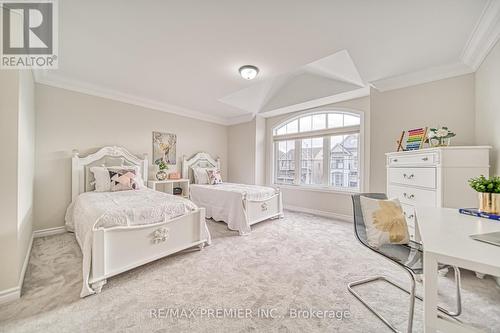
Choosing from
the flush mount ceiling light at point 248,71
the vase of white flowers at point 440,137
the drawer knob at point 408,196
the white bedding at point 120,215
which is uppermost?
the flush mount ceiling light at point 248,71

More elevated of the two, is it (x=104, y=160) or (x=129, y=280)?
(x=104, y=160)

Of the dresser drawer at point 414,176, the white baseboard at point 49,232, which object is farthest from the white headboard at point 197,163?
the dresser drawer at point 414,176

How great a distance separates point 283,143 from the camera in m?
5.13

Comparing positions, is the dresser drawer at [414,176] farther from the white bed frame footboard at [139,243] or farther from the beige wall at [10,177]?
the beige wall at [10,177]

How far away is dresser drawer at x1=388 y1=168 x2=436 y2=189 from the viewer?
2113 mm

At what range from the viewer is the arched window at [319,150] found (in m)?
3.98

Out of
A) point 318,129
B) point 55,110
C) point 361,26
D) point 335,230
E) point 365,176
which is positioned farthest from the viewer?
point 318,129

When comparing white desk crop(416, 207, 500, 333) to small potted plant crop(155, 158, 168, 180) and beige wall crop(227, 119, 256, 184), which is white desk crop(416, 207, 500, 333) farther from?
beige wall crop(227, 119, 256, 184)

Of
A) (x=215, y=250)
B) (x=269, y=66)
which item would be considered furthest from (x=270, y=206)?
(x=269, y=66)

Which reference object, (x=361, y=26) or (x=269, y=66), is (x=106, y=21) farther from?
(x=361, y=26)

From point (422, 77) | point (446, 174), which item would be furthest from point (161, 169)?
point (422, 77)

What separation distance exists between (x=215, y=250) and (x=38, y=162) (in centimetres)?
295

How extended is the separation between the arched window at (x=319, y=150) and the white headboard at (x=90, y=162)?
333cm

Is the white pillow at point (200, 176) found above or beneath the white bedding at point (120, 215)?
above
